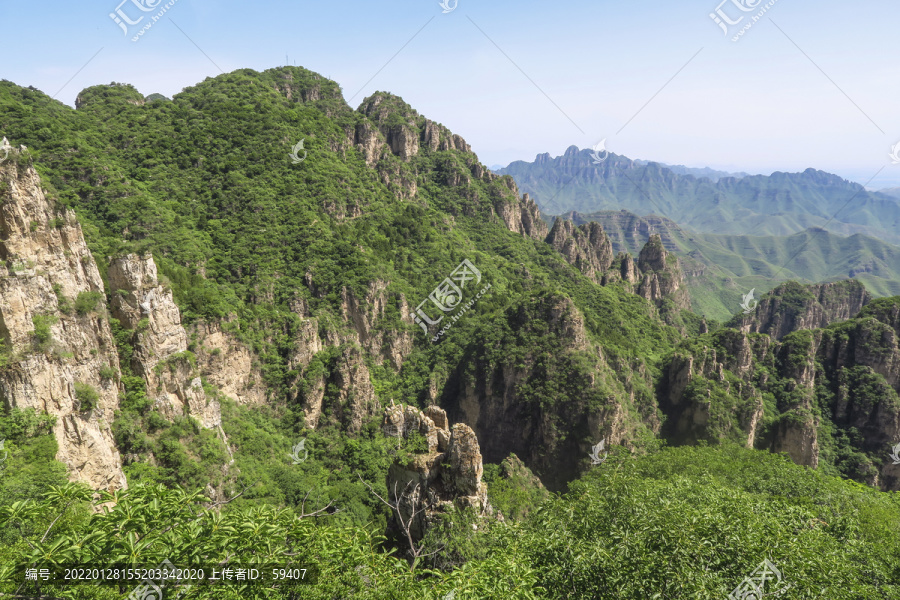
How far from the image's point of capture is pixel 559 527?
16.3 metres

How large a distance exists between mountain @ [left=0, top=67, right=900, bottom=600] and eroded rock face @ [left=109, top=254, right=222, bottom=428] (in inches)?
6.3

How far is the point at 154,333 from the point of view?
3166 cm

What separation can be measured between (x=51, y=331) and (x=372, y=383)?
122 ft

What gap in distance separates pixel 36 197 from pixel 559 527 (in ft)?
104

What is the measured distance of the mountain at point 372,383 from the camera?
38.4 ft

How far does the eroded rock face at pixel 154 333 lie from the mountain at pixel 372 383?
0.53 feet

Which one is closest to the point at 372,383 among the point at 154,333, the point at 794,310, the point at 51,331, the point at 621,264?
the point at 154,333

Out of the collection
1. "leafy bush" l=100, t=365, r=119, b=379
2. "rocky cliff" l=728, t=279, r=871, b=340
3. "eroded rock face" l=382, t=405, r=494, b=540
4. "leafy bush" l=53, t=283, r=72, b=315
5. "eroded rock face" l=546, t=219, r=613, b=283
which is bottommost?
"eroded rock face" l=382, t=405, r=494, b=540

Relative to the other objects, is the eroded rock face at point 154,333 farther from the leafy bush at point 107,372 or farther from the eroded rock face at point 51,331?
the eroded rock face at point 51,331

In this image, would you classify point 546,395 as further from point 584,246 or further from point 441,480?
point 584,246

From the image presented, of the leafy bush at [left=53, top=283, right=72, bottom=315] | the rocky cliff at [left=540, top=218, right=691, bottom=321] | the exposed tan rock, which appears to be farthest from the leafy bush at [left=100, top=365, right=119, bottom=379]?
the rocky cliff at [left=540, top=218, right=691, bottom=321]

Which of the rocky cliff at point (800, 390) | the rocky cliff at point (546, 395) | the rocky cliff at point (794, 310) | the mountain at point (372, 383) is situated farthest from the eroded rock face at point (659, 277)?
the rocky cliff at point (546, 395)

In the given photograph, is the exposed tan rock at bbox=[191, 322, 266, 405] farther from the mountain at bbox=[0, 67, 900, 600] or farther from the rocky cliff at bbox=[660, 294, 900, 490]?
the rocky cliff at bbox=[660, 294, 900, 490]

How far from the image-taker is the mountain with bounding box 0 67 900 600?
38.4 ft
